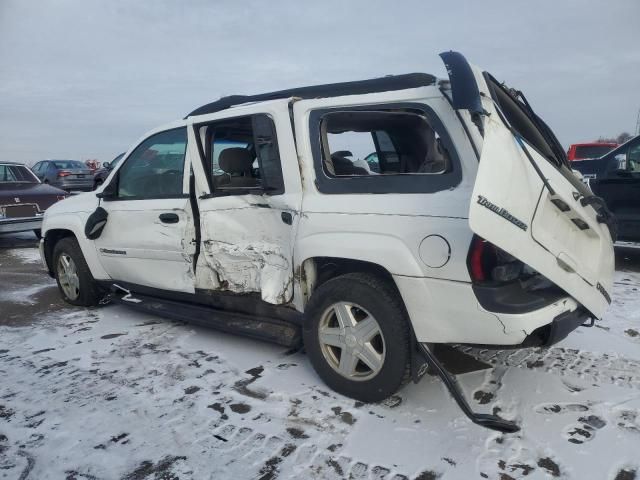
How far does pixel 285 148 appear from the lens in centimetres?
316

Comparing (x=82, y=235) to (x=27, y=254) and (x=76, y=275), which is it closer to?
(x=76, y=275)

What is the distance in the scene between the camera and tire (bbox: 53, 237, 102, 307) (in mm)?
4848

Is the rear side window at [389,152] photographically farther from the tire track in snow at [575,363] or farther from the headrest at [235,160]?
the tire track in snow at [575,363]

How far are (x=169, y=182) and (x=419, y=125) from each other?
82.0 inches

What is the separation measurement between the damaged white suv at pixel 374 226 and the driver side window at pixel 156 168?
2 centimetres

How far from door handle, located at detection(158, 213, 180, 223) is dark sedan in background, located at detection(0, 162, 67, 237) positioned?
20.2 feet

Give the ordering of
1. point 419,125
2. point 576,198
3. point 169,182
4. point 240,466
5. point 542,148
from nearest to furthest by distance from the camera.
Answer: point 240,466, point 576,198, point 542,148, point 419,125, point 169,182

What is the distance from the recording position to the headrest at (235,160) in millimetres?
3752

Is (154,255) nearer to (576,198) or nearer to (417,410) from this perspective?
(417,410)

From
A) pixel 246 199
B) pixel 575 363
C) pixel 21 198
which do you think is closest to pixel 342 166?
pixel 246 199

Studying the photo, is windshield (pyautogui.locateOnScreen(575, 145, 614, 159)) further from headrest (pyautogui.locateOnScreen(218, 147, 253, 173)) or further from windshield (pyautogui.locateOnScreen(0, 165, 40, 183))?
windshield (pyautogui.locateOnScreen(0, 165, 40, 183))

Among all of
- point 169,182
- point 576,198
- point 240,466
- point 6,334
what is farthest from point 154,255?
point 576,198

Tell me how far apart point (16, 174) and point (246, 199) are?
26.2 ft

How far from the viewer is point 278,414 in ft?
9.21
